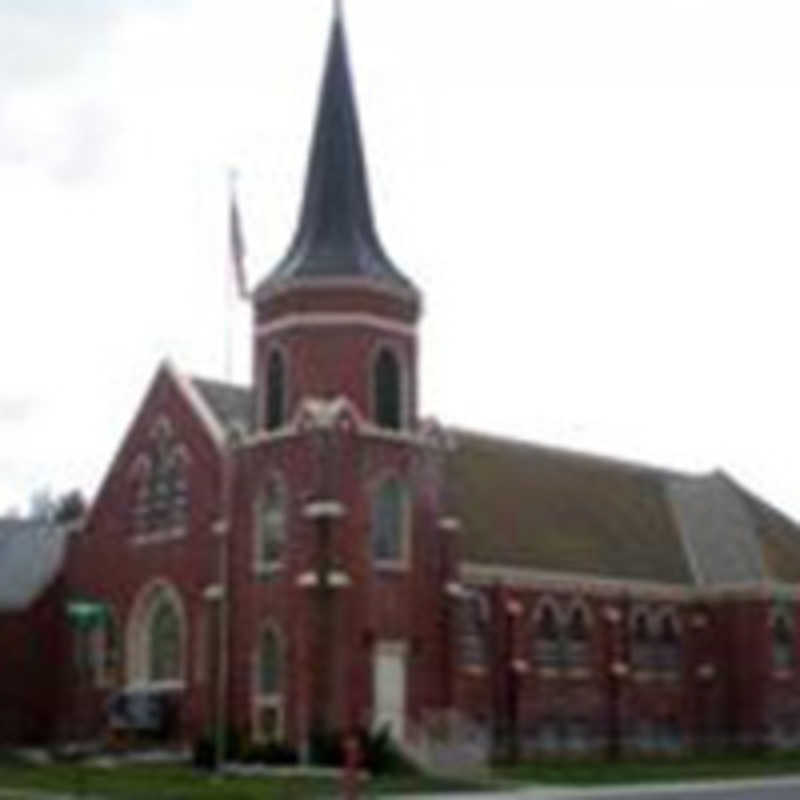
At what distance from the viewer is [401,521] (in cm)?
5769

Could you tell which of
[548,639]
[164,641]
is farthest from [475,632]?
[164,641]

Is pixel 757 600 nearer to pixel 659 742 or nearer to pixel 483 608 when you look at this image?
pixel 659 742

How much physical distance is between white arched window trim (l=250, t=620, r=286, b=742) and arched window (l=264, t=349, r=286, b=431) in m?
5.38

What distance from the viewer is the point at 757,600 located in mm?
69875

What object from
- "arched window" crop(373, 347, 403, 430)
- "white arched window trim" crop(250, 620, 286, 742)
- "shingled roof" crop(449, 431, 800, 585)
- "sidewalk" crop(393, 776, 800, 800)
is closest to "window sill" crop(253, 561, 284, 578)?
"white arched window trim" crop(250, 620, 286, 742)

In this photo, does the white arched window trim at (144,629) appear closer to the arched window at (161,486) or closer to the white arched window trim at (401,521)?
the arched window at (161,486)

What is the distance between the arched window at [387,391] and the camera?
58000mm

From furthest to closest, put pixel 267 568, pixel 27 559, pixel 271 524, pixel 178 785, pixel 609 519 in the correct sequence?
pixel 27 559
pixel 609 519
pixel 271 524
pixel 267 568
pixel 178 785

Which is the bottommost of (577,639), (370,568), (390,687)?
(390,687)

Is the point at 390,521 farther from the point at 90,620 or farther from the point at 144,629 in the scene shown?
the point at 144,629

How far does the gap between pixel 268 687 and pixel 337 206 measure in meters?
12.9

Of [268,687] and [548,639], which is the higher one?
[548,639]

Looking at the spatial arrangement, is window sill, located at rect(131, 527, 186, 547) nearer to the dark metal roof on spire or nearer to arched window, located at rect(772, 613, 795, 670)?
the dark metal roof on spire

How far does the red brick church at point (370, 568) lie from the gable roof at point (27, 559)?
0.22 m
